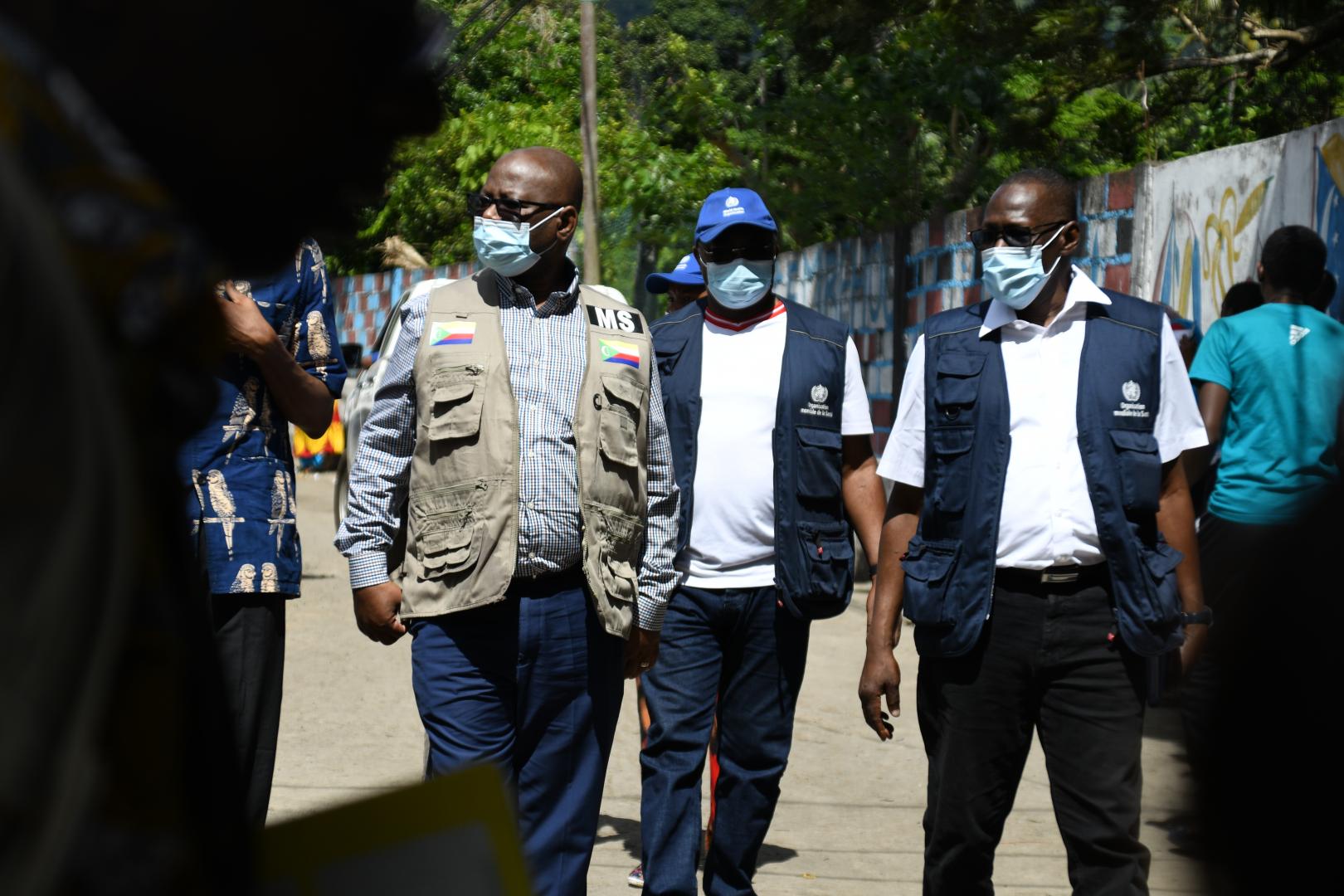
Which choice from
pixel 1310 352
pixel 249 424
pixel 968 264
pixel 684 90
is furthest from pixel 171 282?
pixel 684 90

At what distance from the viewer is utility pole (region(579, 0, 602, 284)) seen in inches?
720

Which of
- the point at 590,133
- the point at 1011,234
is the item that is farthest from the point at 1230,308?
the point at 590,133

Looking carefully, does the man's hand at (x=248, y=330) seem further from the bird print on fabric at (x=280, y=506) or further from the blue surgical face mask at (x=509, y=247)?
the blue surgical face mask at (x=509, y=247)

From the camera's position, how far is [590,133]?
18594mm

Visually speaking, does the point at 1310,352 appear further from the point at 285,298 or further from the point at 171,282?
the point at 171,282

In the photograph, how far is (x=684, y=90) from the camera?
1577 cm

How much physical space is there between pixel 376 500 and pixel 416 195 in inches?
1025

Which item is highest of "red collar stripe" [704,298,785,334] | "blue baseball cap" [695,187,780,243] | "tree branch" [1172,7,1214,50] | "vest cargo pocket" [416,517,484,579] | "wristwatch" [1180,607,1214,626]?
"tree branch" [1172,7,1214,50]

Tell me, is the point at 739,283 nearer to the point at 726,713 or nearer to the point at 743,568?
the point at 743,568

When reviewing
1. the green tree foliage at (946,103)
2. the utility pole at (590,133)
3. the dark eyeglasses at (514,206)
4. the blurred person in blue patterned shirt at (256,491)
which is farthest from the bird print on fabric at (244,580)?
the utility pole at (590,133)

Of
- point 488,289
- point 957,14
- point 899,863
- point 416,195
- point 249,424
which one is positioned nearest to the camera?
point 249,424

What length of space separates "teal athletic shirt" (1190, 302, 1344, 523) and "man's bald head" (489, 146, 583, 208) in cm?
298

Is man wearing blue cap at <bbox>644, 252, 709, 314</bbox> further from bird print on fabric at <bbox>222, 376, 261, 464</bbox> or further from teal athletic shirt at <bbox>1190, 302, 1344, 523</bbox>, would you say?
bird print on fabric at <bbox>222, 376, 261, 464</bbox>

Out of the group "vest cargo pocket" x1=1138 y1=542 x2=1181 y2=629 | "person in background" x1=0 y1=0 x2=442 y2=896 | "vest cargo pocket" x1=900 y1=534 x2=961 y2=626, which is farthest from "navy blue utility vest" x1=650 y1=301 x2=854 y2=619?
"person in background" x1=0 y1=0 x2=442 y2=896
